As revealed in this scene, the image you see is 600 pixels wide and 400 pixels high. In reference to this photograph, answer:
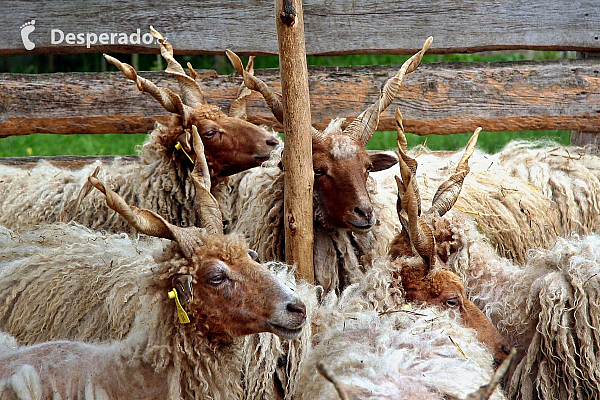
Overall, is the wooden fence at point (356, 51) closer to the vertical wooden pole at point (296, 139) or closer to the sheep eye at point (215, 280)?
the vertical wooden pole at point (296, 139)

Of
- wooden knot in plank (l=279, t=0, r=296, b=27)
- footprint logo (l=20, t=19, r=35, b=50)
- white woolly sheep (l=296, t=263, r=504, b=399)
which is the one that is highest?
wooden knot in plank (l=279, t=0, r=296, b=27)

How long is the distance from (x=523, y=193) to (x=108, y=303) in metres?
3.04

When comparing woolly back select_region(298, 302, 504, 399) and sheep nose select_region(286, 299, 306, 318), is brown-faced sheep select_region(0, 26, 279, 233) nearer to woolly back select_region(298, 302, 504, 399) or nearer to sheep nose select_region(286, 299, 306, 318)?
woolly back select_region(298, 302, 504, 399)

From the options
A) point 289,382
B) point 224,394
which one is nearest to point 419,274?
point 289,382

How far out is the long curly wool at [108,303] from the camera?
302 cm

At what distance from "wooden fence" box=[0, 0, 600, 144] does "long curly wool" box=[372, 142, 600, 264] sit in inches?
12.3

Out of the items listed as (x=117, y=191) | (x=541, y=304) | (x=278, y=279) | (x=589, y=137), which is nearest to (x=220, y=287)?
(x=278, y=279)

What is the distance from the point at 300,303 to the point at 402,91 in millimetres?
2776

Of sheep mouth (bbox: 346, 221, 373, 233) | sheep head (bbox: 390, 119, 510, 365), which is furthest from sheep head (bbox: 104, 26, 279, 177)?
sheep head (bbox: 390, 119, 510, 365)

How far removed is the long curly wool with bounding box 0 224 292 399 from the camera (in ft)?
9.92

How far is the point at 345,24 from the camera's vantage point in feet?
17.4

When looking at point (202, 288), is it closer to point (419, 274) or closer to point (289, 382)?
point (289, 382)

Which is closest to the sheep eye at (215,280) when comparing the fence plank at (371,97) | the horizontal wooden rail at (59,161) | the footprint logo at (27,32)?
the fence plank at (371,97)

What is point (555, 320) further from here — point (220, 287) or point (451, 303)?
point (220, 287)
